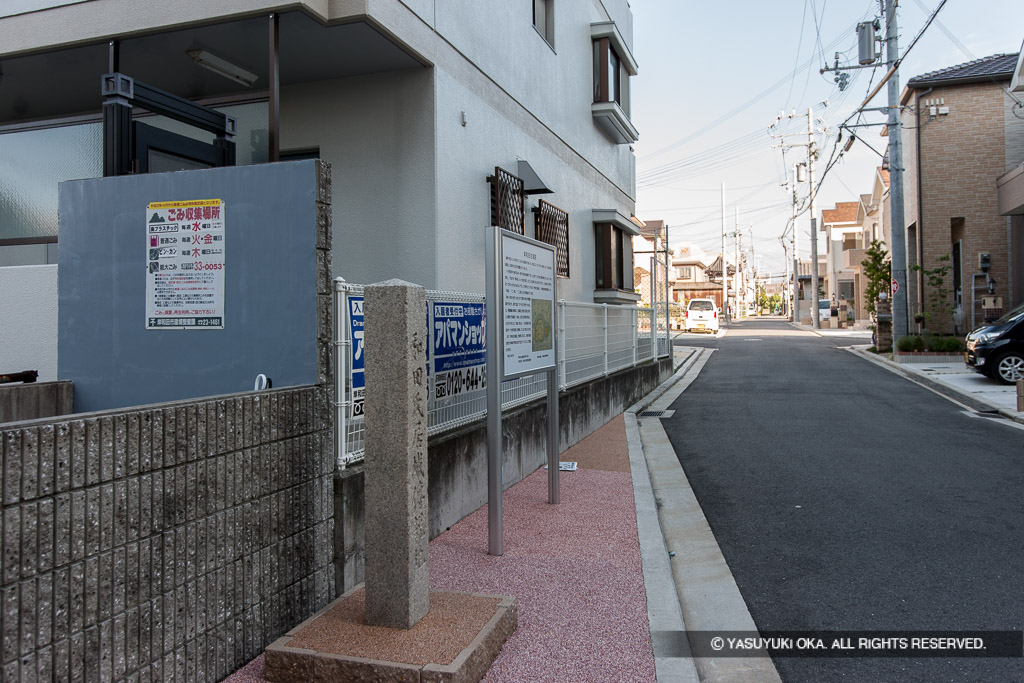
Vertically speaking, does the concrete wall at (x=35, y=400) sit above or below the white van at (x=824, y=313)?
below

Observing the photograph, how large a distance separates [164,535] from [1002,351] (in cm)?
1638

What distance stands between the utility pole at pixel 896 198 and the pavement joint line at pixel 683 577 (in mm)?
16990

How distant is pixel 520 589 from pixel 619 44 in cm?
1356

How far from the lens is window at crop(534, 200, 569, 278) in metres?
10.9

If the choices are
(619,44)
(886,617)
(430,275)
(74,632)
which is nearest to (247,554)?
(74,632)

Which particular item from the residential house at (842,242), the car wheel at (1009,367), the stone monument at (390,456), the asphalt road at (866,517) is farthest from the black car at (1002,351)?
the residential house at (842,242)

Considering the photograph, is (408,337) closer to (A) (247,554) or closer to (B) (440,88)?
(A) (247,554)

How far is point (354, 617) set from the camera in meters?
3.51

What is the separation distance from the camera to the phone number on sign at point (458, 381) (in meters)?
5.56

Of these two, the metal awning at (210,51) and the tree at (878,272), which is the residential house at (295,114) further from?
the tree at (878,272)

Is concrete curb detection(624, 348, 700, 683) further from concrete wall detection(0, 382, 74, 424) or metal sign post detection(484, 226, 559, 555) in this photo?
concrete wall detection(0, 382, 74, 424)

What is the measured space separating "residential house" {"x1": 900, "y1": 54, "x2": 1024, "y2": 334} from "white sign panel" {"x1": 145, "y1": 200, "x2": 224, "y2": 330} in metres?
23.7

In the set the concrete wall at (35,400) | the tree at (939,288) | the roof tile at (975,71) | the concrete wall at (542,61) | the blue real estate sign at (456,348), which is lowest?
the concrete wall at (35,400)

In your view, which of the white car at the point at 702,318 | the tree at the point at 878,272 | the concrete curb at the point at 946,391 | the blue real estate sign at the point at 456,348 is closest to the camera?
the blue real estate sign at the point at 456,348
